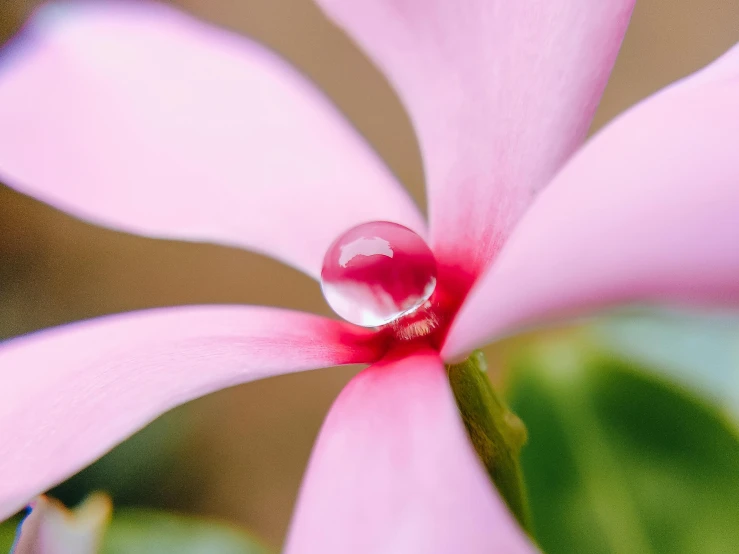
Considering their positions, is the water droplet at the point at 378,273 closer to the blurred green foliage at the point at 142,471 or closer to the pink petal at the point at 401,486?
the pink petal at the point at 401,486

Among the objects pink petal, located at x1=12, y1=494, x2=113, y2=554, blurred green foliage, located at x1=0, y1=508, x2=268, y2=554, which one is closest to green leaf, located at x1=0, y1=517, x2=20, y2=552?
blurred green foliage, located at x1=0, y1=508, x2=268, y2=554

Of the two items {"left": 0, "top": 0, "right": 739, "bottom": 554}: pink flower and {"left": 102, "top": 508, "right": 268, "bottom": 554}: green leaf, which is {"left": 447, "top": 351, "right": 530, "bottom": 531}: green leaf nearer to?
{"left": 0, "top": 0, "right": 739, "bottom": 554}: pink flower

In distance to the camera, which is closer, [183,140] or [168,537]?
[183,140]

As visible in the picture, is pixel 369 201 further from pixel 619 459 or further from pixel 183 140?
A: pixel 619 459

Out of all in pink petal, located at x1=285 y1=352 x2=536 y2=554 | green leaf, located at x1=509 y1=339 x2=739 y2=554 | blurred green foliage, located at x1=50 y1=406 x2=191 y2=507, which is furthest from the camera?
blurred green foliage, located at x1=50 y1=406 x2=191 y2=507

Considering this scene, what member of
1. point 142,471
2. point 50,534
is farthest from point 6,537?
point 50,534
